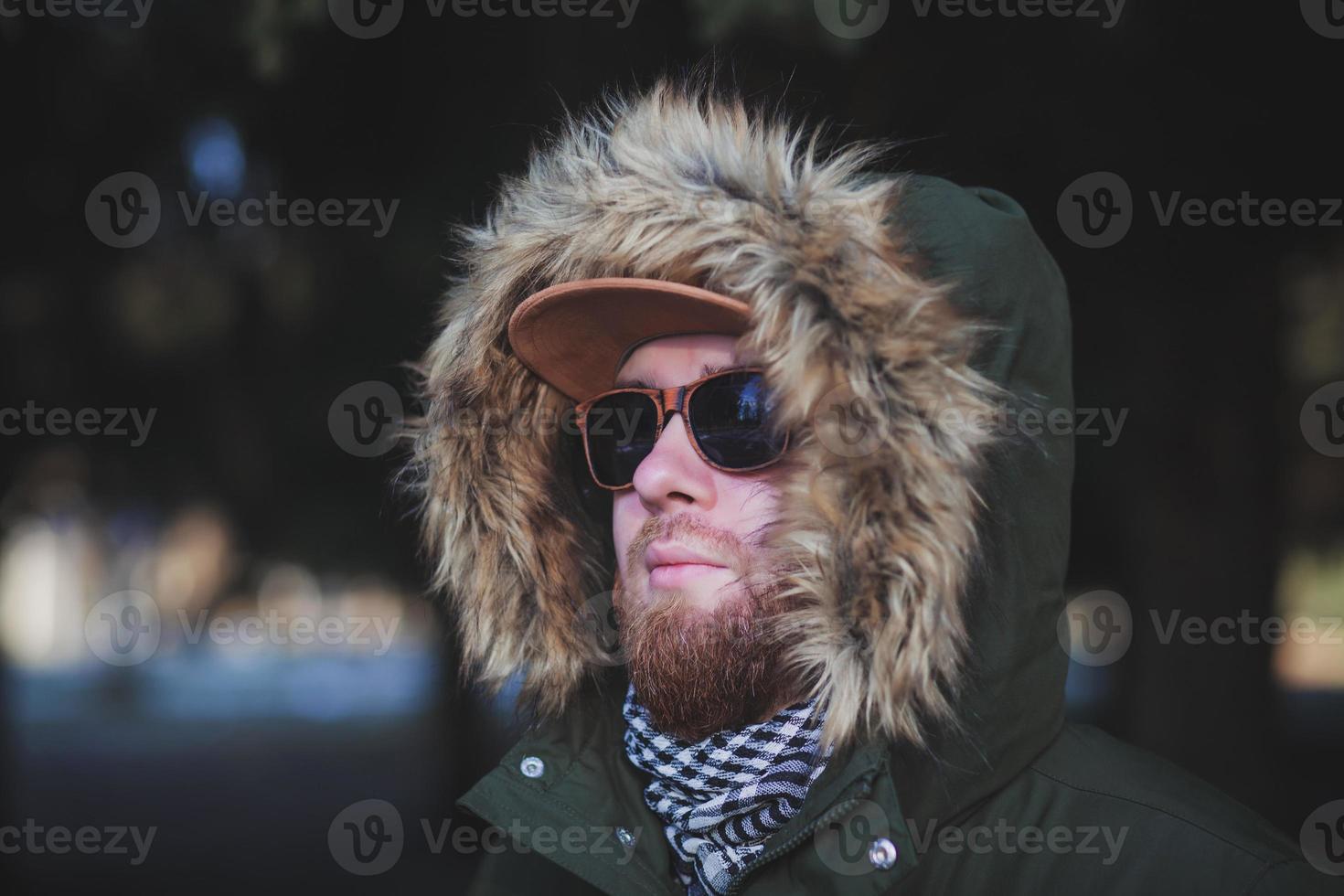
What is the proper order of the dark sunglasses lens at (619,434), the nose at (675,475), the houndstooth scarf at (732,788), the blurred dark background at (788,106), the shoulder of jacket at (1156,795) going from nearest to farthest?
1. the shoulder of jacket at (1156,795)
2. the houndstooth scarf at (732,788)
3. the nose at (675,475)
4. the dark sunglasses lens at (619,434)
5. the blurred dark background at (788,106)

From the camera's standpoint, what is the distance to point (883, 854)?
1.90 m

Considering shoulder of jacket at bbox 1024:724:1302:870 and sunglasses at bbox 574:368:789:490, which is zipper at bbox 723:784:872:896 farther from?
sunglasses at bbox 574:368:789:490

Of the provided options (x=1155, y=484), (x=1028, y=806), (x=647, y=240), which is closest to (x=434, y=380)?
(x=647, y=240)

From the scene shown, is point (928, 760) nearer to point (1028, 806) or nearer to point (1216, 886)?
point (1028, 806)

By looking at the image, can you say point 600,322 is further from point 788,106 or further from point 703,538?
point 788,106

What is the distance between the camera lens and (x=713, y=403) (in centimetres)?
222

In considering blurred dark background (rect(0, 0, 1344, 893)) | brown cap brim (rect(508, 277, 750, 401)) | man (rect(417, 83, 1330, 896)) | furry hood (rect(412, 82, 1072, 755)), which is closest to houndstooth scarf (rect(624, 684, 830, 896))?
man (rect(417, 83, 1330, 896))

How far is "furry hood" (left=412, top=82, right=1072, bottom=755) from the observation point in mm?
1948

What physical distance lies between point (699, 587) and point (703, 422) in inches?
13.0

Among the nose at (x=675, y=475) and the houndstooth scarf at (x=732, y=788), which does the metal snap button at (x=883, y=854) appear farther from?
the nose at (x=675, y=475)

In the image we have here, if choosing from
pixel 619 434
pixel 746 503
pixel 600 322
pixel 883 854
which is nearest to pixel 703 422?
pixel 746 503

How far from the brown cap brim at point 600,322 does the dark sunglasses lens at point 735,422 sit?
0.12 metres

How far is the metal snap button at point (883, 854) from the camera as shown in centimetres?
190

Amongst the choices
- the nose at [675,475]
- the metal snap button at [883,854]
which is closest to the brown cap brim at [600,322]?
the nose at [675,475]
